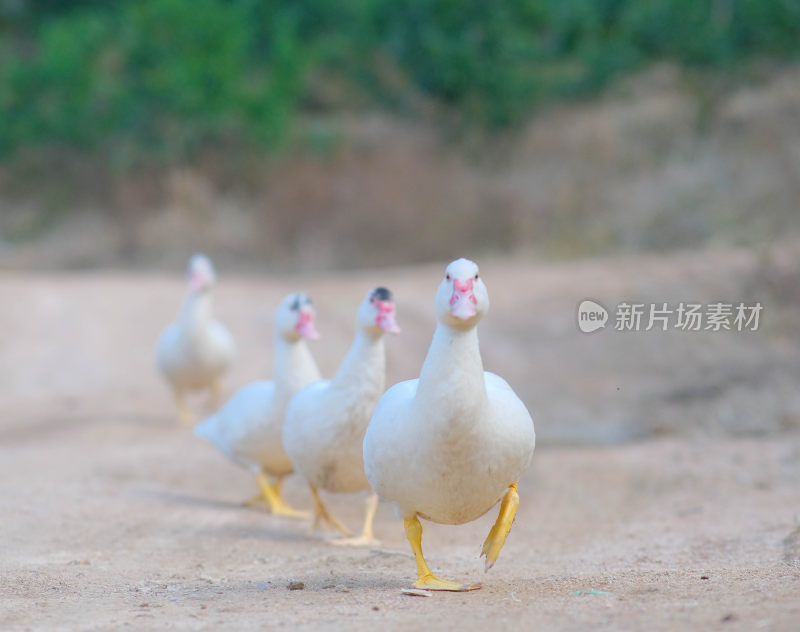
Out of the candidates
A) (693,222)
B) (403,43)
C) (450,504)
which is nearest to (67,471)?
(450,504)

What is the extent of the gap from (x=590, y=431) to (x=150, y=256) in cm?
1488

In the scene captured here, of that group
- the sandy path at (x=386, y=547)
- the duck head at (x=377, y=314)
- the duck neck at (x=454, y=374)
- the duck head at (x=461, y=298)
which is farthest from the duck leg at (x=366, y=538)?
the duck head at (x=461, y=298)

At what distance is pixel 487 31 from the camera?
23.6 meters

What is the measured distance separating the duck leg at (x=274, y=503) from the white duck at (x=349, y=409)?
3.54ft

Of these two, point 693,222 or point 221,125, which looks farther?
point 221,125

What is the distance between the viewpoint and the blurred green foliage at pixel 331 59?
2281 cm

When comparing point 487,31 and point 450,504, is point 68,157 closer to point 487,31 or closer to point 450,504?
point 487,31

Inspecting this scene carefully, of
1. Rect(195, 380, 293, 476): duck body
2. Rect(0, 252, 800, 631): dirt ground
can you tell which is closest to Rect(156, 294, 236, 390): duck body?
Rect(0, 252, 800, 631): dirt ground

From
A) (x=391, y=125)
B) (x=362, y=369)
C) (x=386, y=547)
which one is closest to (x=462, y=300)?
(x=362, y=369)

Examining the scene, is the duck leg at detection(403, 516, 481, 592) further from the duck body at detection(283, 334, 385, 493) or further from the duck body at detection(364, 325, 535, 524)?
the duck body at detection(283, 334, 385, 493)

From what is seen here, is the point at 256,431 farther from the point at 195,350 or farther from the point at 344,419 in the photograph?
the point at 195,350

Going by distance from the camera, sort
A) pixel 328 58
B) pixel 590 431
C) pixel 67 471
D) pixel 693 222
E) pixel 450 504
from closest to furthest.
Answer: pixel 450 504
pixel 67 471
pixel 590 431
pixel 693 222
pixel 328 58

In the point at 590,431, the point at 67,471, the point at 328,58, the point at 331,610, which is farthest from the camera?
the point at 328,58

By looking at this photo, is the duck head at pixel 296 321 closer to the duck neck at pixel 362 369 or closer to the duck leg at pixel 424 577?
the duck neck at pixel 362 369
